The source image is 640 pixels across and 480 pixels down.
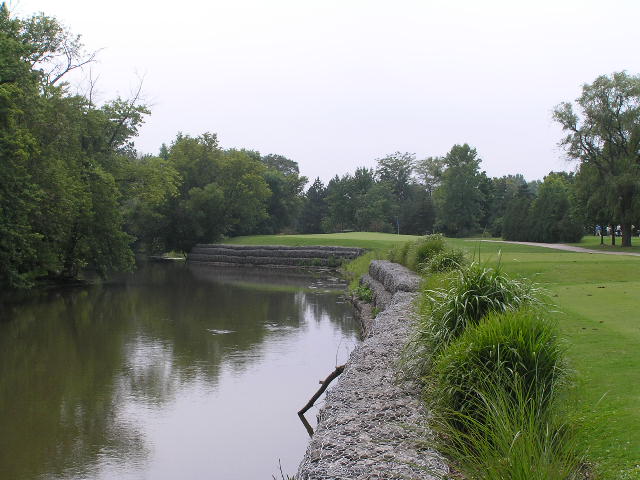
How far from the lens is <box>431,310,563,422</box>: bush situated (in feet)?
16.9

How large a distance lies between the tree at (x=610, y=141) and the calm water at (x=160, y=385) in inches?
896

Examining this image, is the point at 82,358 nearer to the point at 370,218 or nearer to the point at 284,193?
the point at 284,193

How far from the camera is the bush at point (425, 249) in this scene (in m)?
17.3

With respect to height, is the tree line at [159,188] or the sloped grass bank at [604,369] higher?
the tree line at [159,188]

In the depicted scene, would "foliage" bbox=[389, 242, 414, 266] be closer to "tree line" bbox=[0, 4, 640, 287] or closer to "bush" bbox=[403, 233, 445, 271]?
"bush" bbox=[403, 233, 445, 271]

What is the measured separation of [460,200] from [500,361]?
207 feet

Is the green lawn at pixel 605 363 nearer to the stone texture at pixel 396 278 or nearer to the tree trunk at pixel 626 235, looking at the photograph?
the stone texture at pixel 396 278

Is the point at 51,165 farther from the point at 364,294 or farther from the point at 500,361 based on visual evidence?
the point at 500,361

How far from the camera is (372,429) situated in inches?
203

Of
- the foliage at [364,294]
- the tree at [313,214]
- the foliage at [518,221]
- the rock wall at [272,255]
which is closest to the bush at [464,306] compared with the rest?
the foliage at [364,294]

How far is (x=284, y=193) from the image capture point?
212 ft

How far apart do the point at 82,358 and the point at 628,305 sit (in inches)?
414

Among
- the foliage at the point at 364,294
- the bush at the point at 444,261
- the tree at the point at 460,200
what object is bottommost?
the foliage at the point at 364,294

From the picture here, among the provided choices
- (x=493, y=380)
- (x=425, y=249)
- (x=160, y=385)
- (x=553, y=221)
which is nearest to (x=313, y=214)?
(x=553, y=221)
